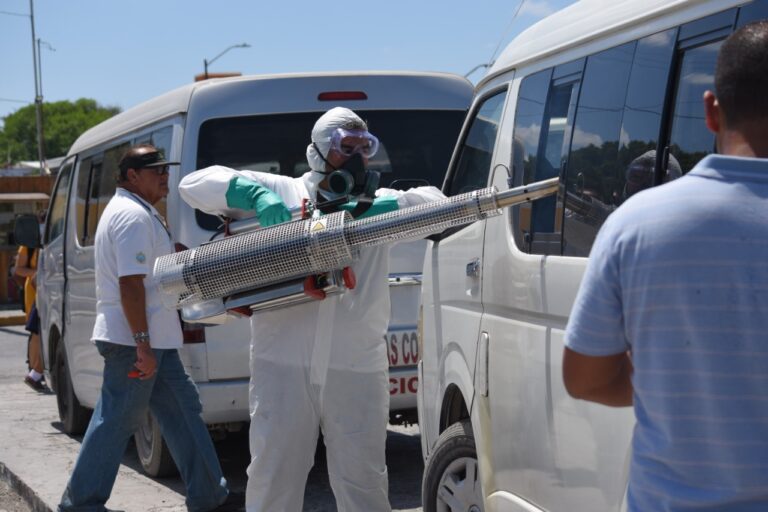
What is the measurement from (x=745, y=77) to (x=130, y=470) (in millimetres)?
6383

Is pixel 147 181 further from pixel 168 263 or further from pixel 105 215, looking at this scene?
pixel 168 263

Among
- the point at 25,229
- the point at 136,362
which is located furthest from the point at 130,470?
the point at 25,229

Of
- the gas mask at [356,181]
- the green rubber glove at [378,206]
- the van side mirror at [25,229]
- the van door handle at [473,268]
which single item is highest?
the gas mask at [356,181]

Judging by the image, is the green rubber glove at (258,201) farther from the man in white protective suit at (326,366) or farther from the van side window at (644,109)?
the van side window at (644,109)

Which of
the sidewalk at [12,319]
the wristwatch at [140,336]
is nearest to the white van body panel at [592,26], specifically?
the wristwatch at [140,336]

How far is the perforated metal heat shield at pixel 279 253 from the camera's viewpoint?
3.85 metres

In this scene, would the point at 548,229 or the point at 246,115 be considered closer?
the point at 548,229

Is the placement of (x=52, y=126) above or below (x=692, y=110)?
below

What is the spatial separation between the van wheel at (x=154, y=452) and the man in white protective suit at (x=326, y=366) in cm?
278

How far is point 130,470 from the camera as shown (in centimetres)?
774

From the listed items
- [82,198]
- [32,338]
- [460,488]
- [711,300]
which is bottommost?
[32,338]

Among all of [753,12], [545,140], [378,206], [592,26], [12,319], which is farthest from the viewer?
[12,319]

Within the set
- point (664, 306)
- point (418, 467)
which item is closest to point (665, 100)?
point (664, 306)

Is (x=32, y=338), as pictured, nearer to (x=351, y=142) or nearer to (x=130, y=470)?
(x=130, y=470)
